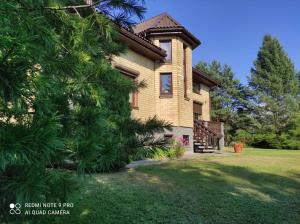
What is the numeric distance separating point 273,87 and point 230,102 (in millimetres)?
5675

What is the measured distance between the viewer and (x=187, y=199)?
19.5 ft

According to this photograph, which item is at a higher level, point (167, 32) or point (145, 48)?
point (167, 32)

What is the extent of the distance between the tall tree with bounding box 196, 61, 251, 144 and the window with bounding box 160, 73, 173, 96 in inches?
787

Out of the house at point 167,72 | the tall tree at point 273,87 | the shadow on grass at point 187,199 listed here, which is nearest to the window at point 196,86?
the house at point 167,72

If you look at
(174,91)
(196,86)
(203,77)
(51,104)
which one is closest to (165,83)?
(174,91)

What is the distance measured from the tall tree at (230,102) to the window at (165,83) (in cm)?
1999

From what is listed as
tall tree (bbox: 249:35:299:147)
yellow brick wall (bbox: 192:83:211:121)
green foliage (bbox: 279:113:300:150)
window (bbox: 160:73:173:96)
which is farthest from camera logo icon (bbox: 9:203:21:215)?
tall tree (bbox: 249:35:299:147)

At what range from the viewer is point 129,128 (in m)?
2.55

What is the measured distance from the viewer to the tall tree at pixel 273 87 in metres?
35.6

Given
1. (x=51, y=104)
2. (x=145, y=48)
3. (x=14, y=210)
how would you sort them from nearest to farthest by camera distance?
(x=51, y=104), (x=14, y=210), (x=145, y=48)

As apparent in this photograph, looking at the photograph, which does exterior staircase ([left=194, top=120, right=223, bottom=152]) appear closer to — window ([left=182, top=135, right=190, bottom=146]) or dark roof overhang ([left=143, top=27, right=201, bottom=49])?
window ([left=182, top=135, right=190, bottom=146])

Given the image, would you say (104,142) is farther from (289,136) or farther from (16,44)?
(289,136)

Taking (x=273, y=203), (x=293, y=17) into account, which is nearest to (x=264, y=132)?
(x=293, y=17)

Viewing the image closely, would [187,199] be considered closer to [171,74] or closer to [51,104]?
[51,104]
